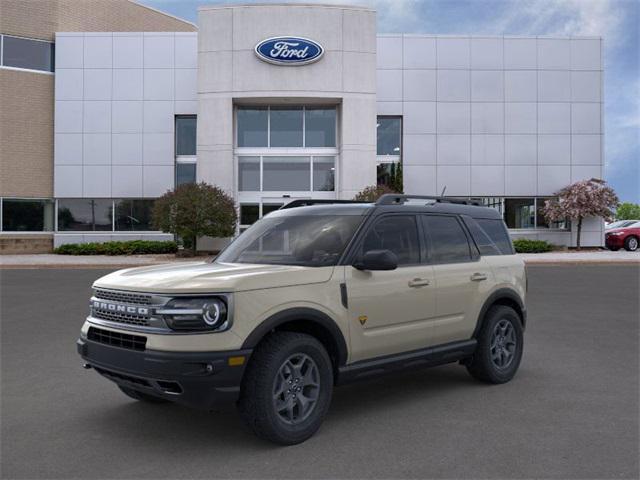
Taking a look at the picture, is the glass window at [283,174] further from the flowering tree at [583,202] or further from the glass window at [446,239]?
the glass window at [446,239]

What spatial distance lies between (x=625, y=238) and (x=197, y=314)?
31.7 meters

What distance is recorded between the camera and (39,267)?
74.2 ft

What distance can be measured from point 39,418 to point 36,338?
3998mm

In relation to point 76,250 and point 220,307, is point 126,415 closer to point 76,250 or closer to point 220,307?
point 220,307

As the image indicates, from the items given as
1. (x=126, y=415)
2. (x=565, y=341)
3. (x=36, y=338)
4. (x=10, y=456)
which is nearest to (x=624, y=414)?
(x=565, y=341)

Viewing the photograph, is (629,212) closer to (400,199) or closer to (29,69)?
(29,69)

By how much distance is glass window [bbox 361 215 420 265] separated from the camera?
523 centimetres

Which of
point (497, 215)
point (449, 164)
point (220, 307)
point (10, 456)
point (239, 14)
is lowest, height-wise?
point (10, 456)

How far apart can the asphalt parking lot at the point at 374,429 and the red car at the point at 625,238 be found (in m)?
25.9

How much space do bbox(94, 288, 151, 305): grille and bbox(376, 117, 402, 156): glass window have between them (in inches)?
1092

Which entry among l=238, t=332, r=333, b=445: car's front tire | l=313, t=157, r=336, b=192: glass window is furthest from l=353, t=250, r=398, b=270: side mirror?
l=313, t=157, r=336, b=192: glass window

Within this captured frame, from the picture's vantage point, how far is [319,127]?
29.7 metres

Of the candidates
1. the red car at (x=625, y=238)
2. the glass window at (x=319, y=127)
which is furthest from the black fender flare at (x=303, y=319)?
the red car at (x=625, y=238)

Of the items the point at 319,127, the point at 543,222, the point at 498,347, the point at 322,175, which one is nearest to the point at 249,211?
the point at 322,175
